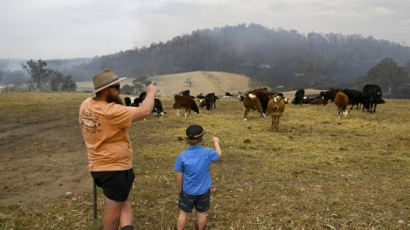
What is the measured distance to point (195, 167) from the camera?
4480mm

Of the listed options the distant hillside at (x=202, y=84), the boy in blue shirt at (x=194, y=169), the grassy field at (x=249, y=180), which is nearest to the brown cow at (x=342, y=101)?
the grassy field at (x=249, y=180)

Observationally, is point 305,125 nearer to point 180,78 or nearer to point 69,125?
point 69,125

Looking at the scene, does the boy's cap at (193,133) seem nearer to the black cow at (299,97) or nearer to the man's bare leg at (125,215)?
the man's bare leg at (125,215)

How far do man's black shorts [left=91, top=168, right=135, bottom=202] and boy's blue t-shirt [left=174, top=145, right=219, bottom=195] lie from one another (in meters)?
0.85

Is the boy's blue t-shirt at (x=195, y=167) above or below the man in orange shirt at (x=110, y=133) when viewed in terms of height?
below

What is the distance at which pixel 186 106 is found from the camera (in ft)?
64.8

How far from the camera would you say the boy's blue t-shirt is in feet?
14.7

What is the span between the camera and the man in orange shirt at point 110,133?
359 cm

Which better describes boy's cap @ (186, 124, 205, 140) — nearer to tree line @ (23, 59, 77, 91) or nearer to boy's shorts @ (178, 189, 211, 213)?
boy's shorts @ (178, 189, 211, 213)

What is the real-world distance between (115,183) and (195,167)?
1.12m

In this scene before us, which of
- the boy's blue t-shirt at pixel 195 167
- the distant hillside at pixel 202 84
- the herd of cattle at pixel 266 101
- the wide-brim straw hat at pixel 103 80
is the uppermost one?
the wide-brim straw hat at pixel 103 80

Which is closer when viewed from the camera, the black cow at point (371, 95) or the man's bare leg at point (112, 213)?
the man's bare leg at point (112, 213)

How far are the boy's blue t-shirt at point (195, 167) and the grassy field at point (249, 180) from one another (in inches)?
42.3

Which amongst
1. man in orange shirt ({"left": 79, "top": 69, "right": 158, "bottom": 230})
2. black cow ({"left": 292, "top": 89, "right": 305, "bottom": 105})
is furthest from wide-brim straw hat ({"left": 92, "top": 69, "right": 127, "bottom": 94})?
black cow ({"left": 292, "top": 89, "right": 305, "bottom": 105})
